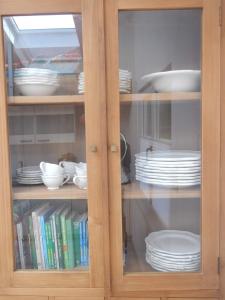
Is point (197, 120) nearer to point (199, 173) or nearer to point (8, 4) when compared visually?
point (199, 173)

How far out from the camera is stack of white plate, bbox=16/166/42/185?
88 cm

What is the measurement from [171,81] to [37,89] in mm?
446

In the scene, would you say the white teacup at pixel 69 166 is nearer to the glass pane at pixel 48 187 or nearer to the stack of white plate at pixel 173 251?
the glass pane at pixel 48 187

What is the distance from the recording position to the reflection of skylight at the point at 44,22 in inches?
32.8

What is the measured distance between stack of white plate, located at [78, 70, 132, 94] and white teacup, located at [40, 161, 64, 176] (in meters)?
0.27

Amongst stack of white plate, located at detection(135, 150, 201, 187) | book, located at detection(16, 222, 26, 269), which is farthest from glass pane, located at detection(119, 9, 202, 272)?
book, located at detection(16, 222, 26, 269)

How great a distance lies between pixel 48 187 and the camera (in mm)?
897

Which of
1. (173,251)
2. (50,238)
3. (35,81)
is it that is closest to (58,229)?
(50,238)

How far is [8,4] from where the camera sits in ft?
2.65

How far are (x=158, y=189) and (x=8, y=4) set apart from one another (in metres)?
0.75

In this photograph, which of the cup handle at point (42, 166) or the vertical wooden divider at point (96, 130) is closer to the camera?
the vertical wooden divider at point (96, 130)

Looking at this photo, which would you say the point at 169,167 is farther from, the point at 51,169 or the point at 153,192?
the point at 51,169

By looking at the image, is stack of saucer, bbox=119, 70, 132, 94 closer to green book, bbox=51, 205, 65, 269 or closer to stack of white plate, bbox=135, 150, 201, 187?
stack of white plate, bbox=135, 150, 201, 187

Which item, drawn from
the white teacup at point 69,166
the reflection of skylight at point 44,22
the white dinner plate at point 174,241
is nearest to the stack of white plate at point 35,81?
the reflection of skylight at point 44,22
